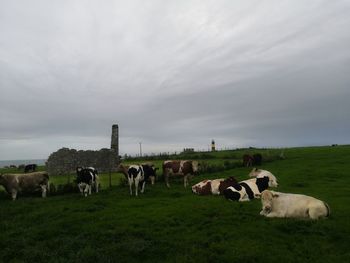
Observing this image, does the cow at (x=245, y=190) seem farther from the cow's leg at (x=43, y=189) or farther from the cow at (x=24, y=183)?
the cow at (x=24, y=183)

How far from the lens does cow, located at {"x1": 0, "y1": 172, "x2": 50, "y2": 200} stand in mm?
20531

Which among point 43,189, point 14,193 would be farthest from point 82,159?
point 14,193

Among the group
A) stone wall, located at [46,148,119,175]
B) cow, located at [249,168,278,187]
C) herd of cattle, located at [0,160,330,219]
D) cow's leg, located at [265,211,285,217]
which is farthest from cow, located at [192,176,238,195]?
stone wall, located at [46,148,119,175]

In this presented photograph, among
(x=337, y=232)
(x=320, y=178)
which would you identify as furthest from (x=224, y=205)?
(x=320, y=178)

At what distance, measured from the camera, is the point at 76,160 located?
3450cm

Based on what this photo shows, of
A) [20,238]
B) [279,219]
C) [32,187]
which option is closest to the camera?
[20,238]

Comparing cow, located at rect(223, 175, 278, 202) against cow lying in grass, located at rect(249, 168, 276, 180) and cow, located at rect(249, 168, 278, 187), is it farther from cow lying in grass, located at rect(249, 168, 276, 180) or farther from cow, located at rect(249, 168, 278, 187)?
cow lying in grass, located at rect(249, 168, 276, 180)

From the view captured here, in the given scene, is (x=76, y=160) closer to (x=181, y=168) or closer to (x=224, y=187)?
(x=181, y=168)

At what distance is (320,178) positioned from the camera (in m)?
23.9

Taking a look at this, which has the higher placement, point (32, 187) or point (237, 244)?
point (32, 187)

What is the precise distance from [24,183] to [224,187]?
34.2 feet

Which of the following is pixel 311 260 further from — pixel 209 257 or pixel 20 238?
pixel 20 238

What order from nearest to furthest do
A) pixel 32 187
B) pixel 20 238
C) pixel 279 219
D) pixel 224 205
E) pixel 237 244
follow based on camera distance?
pixel 237 244, pixel 20 238, pixel 279 219, pixel 224 205, pixel 32 187

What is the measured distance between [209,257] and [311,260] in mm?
2289
